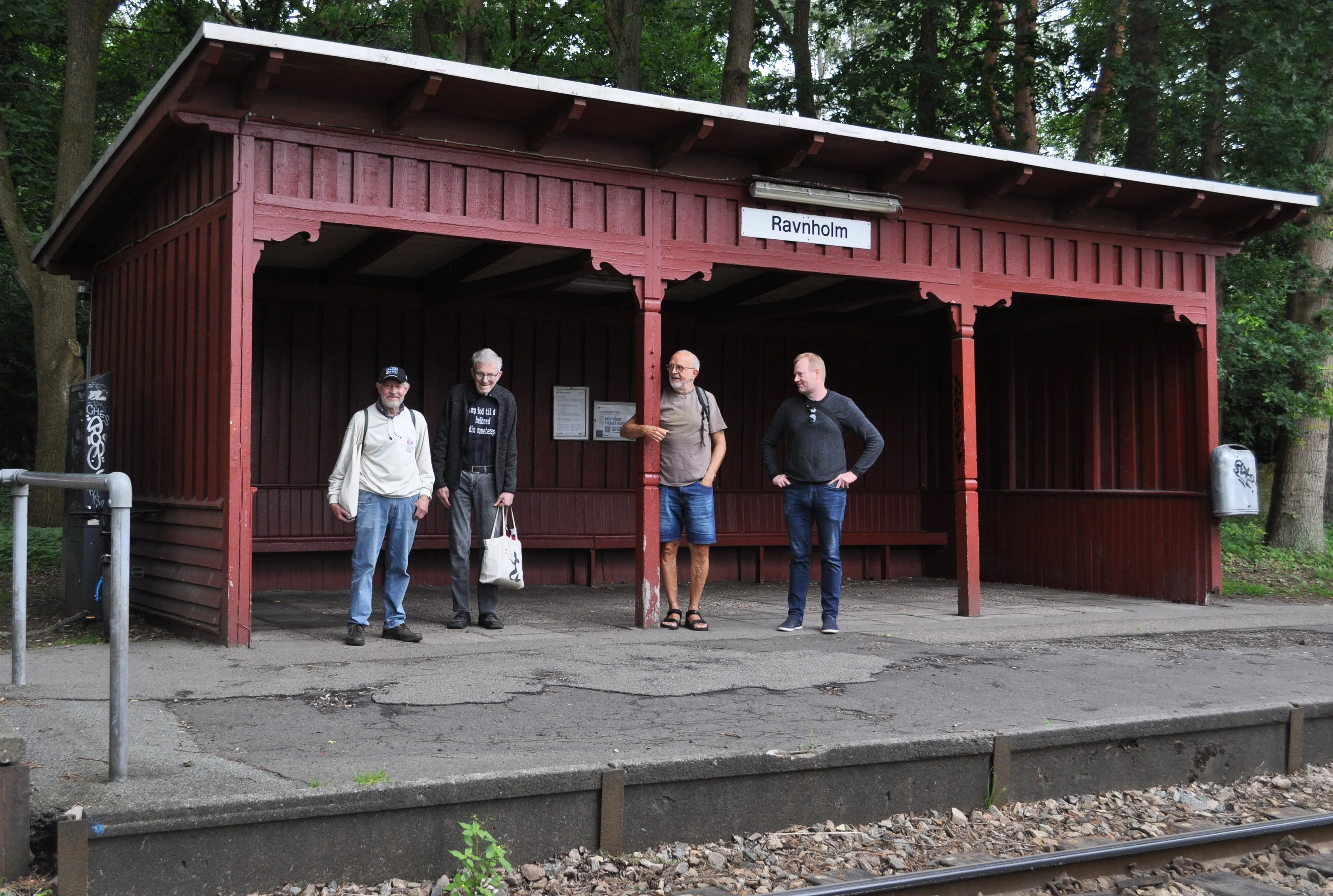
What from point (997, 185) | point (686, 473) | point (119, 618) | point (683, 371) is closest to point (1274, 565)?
point (997, 185)

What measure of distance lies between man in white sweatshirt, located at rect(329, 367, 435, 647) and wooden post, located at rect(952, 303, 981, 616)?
4.49 m

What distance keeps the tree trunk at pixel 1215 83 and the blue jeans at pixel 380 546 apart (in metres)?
12.3

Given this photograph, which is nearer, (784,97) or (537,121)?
(537,121)

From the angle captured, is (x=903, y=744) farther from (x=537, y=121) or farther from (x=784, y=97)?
(x=784, y=97)

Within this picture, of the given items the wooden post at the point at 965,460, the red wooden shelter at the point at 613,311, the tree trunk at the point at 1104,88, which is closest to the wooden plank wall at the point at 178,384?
the red wooden shelter at the point at 613,311

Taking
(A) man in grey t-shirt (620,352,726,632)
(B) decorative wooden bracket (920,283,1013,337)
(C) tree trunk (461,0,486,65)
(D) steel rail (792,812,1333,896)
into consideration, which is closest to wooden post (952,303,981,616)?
(B) decorative wooden bracket (920,283,1013,337)

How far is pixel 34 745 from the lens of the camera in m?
4.42

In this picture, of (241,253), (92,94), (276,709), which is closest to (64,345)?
(92,94)

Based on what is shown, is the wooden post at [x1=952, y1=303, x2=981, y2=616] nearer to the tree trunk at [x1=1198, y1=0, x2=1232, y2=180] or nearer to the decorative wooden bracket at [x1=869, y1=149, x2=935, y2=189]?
Answer: the decorative wooden bracket at [x1=869, y1=149, x2=935, y2=189]

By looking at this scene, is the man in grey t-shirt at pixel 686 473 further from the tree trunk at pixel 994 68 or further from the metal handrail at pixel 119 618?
the tree trunk at pixel 994 68

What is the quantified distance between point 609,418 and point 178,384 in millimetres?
4819

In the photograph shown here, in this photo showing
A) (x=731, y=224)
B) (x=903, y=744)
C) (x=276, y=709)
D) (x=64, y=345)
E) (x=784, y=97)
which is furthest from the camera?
(x=784, y=97)

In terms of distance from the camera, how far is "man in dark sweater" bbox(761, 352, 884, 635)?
8.27m

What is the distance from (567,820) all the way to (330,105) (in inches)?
204
